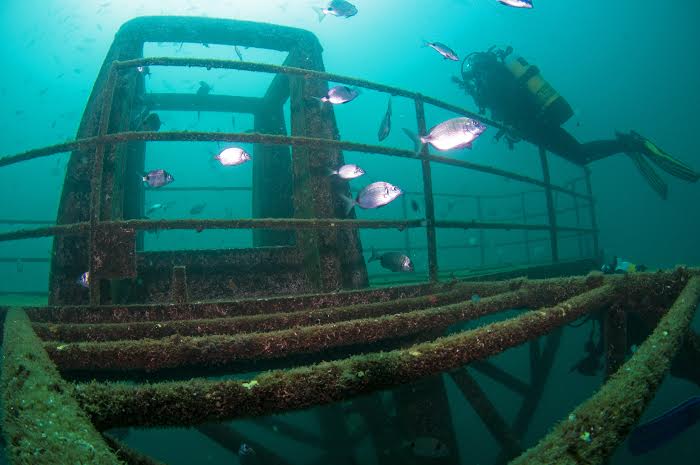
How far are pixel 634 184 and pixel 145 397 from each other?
67840 mm

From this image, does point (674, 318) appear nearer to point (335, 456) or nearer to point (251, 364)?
point (251, 364)

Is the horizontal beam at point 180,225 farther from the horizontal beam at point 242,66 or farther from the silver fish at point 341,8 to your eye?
the silver fish at point 341,8

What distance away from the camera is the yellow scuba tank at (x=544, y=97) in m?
7.18

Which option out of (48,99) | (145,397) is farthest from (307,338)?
(48,99)

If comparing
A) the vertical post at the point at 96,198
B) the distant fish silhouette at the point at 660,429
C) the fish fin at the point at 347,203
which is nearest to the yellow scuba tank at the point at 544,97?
the fish fin at the point at 347,203

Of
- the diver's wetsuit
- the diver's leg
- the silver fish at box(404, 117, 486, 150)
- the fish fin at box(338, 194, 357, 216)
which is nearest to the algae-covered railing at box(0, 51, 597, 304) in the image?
the silver fish at box(404, 117, 486, 150)

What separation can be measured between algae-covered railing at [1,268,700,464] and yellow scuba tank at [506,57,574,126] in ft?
18.9

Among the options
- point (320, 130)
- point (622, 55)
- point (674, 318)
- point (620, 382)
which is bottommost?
point (620, 382)

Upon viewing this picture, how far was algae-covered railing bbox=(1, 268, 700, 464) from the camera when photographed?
3.18ft

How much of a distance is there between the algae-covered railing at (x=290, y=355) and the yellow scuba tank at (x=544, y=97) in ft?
18.9

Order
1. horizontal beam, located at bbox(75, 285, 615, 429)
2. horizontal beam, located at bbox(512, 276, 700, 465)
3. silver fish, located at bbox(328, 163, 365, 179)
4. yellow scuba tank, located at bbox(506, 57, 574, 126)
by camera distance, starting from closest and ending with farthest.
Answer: horizontal beam, located at bbox(512, 276, 700, 465) < horizontal beam, located at bbox(75, 285, 615, 429) < silver fish, located at bbox(328, 163, 365, 179) < yellow scuba tank, located at bbox(506, 57, 574, 126)

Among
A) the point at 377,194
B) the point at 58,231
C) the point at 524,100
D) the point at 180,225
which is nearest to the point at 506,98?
the point at 524,100

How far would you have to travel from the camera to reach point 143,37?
4.49 metres

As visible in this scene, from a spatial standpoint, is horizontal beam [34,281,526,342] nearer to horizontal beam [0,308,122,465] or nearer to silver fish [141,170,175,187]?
horizontal beam [0,308,122,465]
